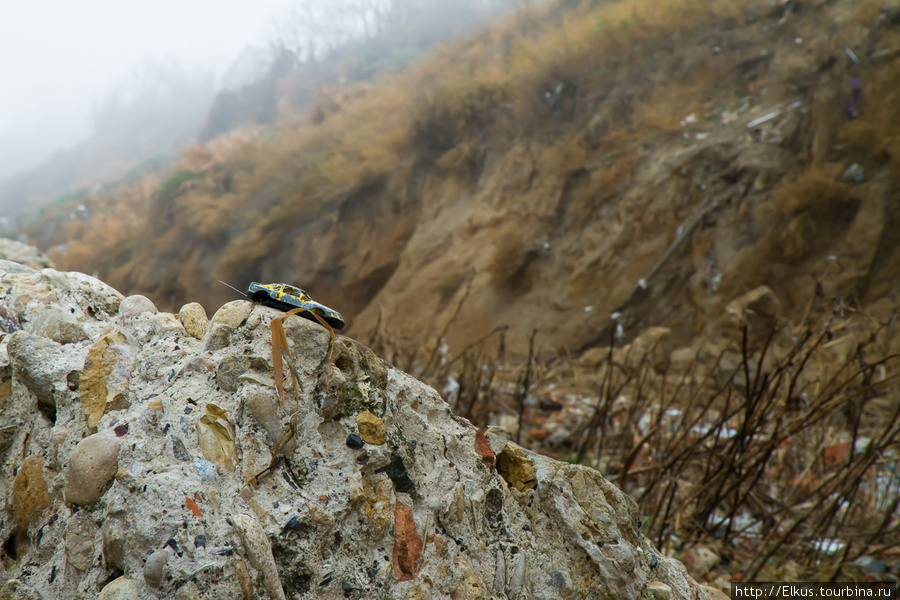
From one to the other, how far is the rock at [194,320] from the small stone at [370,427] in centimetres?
36

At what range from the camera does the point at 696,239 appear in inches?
241

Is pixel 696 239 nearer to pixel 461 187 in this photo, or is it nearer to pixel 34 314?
pixel 461 187

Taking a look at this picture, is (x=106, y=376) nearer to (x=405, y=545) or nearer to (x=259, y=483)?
(x=259, y=483)

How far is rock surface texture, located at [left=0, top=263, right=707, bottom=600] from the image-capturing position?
2.64 ft

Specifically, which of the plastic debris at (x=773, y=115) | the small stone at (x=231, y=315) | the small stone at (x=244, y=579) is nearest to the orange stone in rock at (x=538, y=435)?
the small stone at (x=231, y=315)

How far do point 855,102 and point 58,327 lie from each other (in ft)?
22.5

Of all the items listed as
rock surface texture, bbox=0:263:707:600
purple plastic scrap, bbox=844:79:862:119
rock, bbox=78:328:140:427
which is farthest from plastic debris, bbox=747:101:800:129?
rock, bbox=78:328:140:427

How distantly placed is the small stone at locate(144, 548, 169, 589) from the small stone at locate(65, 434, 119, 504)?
0.14 meters

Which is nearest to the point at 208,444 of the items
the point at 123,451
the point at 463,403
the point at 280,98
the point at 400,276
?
the point at 123,451

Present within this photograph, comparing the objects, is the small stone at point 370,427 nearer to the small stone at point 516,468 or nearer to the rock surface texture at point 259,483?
the rock surface texture at point 259,483

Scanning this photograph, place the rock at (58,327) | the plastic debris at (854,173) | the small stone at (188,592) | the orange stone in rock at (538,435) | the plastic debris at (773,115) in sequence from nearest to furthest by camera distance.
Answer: the small stone at (188,592) < the rock at (58,327) < the orange stone in rock at (538,435) < the plastic debris at (854,173) < the plastic debris at (773,115)

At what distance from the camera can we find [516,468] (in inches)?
42.5

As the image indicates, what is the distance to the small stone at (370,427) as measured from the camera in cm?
98

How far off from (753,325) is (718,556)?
3.52 m
